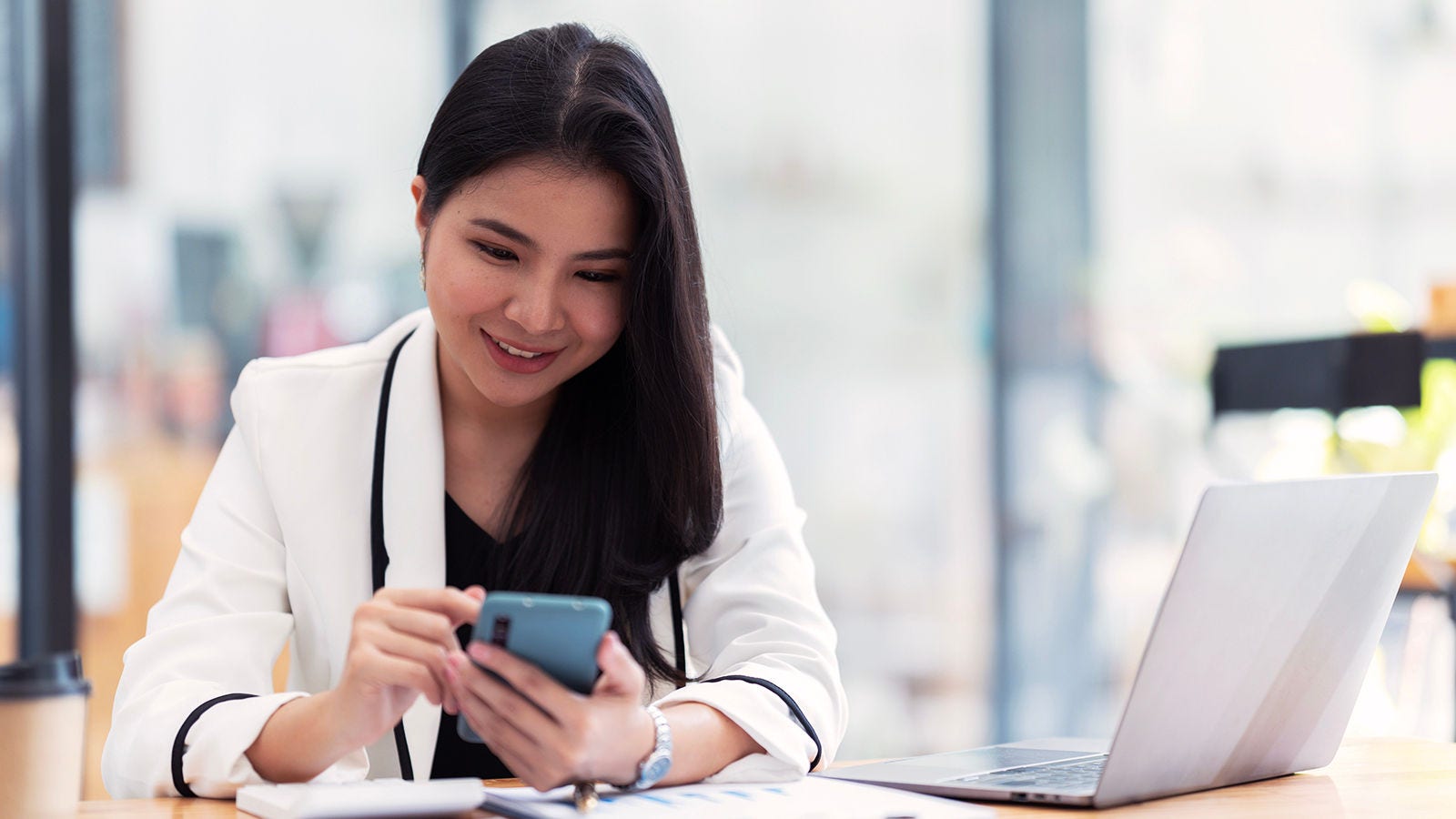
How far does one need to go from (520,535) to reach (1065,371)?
243 centimetres

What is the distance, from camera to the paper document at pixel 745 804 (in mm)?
916

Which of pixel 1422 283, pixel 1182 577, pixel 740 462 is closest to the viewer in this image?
pixel 1182 577

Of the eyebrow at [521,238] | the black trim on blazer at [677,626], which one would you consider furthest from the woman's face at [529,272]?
the black trim on blazer at [677,626]

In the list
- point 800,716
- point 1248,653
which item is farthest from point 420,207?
point 1248,653

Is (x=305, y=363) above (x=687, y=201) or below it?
below

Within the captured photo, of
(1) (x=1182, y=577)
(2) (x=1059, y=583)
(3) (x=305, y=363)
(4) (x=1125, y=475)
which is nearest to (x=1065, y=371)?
(4) (x=1125, y=475)

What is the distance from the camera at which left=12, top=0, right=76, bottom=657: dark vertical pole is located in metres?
2.82

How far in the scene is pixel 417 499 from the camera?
4.73 feet

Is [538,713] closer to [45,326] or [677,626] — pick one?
[677,626]

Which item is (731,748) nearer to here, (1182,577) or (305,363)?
(1182,577)

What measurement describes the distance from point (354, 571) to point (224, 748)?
1.16 feet

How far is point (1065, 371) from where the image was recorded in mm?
3637

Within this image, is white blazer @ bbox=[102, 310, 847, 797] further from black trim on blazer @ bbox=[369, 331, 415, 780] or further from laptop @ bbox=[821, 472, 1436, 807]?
laptop @ bbox=[821, 472, 1436, 807]

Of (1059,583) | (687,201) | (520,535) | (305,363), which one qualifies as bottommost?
(1059,583)
